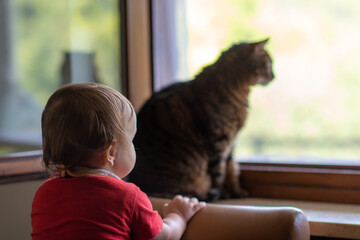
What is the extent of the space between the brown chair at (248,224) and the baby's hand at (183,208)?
15mm

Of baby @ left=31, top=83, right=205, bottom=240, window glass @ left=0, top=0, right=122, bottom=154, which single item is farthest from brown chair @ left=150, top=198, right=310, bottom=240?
window glass @ left=0, top=0, right=122, bottom=154

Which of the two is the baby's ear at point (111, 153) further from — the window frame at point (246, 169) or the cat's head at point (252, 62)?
the cat's head at point (252, 62)

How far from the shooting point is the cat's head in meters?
1.85

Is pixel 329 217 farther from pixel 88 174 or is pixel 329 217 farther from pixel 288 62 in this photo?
pixel 88 174

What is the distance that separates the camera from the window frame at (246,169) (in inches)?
59.2

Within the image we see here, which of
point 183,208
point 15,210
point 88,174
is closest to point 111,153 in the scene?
point 88,174

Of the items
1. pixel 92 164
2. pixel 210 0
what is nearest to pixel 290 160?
pixel 210 0

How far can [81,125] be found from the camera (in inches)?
34.7

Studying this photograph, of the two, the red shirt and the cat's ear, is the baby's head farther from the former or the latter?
the cat's ear

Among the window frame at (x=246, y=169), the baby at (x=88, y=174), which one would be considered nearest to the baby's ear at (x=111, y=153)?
the baby at (x=88, y=174)

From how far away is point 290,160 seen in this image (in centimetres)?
188

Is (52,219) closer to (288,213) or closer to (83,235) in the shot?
(83,235)

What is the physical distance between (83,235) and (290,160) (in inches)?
48.1

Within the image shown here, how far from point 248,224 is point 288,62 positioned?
103cm
